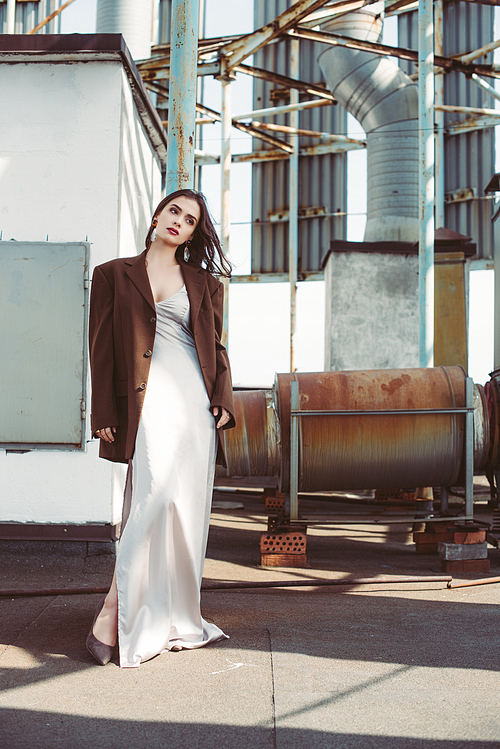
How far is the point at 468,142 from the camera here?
16797 mm

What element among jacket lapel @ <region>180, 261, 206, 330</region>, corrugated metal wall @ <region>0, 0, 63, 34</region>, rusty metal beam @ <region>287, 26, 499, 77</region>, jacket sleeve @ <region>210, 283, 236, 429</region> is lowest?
jacket sleeve @ <region>210, 283, 236, 429</region>

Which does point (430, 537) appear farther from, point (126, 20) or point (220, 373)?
point (126, 20)

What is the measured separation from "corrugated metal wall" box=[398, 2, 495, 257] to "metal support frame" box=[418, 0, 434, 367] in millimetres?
8397

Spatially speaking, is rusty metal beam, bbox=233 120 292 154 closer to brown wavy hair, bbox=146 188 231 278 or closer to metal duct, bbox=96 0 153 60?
metal duct, bbox=96 0 153 60

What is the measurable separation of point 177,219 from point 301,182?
15612 mm

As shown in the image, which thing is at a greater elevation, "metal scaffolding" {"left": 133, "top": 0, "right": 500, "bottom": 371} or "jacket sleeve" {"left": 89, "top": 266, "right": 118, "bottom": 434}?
"metal scaffolding" {"left": 133, "top": 0, "right": 500, "bottom": 371}

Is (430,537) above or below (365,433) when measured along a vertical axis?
below

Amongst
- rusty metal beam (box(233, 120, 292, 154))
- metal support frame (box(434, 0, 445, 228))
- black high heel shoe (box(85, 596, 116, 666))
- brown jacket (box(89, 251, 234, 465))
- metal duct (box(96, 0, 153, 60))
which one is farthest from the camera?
metal support frame (box(434, 0, 445, 228))

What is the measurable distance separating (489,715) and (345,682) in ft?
1.64

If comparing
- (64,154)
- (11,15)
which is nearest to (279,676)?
(64,154)

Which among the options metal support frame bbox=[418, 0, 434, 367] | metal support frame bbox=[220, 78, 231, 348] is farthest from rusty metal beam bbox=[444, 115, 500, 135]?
metal support frame bbox=[418, 0, 434, 367]

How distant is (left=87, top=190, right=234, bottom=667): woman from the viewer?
2775 millimetres

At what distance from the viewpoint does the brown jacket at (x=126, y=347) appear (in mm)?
2834

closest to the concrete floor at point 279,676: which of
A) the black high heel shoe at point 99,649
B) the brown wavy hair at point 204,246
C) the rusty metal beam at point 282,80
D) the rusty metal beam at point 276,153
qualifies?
the black high heel shoe at point 99,649
